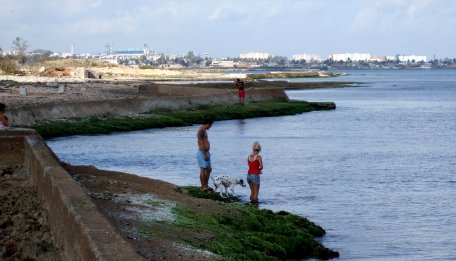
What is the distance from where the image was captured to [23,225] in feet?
42.2

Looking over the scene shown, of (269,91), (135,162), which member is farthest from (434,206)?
(269,91)

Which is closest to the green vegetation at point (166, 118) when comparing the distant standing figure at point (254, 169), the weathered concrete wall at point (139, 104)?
the weathered concrete wall at point (139, 104)

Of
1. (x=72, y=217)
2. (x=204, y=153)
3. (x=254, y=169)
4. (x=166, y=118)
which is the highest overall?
(x=72, y=217)

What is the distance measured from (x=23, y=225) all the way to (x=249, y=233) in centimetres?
396

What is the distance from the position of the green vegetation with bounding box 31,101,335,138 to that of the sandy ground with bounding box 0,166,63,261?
24208 mm

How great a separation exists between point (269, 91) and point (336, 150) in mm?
32323

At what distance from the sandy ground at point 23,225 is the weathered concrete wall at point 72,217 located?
0.49 ft

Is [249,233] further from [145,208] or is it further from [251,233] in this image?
[145,208]

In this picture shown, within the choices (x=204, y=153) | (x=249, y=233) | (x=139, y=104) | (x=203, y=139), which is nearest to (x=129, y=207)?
(x=249, y=233)

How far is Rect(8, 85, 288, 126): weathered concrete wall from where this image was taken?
41.0 metres

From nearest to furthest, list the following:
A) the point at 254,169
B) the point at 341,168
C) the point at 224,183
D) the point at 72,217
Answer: the point at 72,217, the point at 254,169, the point at 224,183, the point at 341,168

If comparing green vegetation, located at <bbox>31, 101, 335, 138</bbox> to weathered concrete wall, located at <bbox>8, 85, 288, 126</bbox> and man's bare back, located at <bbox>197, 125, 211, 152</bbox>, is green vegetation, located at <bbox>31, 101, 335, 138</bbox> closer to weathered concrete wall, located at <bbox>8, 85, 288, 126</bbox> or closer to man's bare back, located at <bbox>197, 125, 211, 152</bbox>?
weathered concrete wall, located at <bbox>8, 85, 288, 126</bbox>

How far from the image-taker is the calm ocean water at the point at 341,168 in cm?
1872

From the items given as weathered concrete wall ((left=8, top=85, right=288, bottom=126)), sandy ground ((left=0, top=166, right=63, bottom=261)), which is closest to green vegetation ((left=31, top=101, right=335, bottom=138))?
weathered concrete wall ((left=8, top=85, right=288, bottom=126))
